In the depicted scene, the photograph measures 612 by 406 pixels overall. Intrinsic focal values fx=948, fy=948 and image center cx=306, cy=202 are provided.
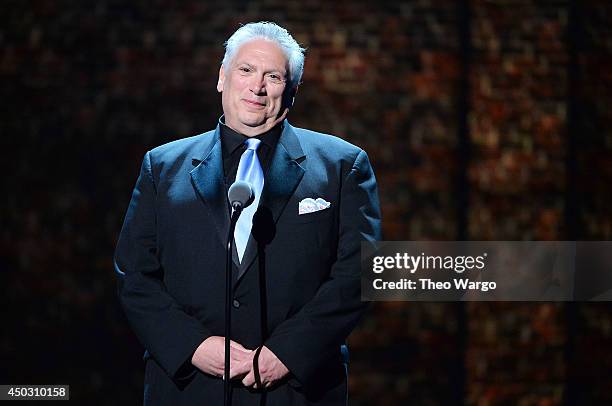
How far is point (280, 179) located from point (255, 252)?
8.1 inches

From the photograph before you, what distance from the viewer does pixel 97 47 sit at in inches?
148

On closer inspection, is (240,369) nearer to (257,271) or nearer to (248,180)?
(257,271)

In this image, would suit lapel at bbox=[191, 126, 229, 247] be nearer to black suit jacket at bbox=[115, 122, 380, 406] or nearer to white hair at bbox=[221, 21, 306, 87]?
black suit jacket at bbox=[115, 122, 380, 406]

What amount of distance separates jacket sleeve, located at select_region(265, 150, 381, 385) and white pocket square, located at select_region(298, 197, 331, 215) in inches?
2.6

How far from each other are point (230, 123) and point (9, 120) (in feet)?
5.16

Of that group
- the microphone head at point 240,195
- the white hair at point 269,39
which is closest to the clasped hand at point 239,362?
the microphone head at point 240,195

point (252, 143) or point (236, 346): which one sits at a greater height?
point (252, 143)

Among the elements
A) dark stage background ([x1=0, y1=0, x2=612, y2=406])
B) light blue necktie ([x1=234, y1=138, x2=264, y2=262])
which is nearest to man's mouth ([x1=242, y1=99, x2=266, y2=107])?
light blue necktie ([x1=234, y1=138, x2=264, y2=262])

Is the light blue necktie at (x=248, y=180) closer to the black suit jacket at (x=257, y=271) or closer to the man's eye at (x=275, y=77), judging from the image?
the black suit jacket at (x=257, y=271)

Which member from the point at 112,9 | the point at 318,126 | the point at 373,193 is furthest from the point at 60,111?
the point at 373,193

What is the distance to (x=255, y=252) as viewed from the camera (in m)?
2.39

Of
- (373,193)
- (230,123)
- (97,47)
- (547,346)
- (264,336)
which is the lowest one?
(547,346)

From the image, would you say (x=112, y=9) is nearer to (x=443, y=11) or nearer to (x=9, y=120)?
(x=9, y=120)

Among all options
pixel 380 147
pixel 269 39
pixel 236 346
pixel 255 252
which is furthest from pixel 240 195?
pixel 380 147
